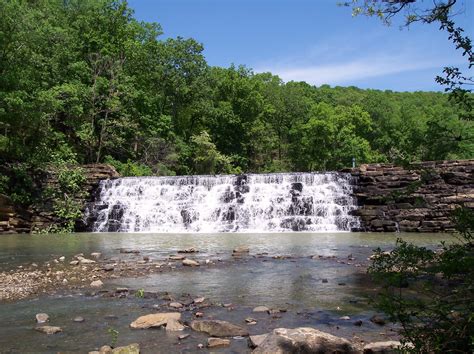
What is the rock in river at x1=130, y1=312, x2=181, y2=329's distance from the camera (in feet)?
17.9

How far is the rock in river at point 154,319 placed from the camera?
546cm

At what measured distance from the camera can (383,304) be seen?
9.96ft

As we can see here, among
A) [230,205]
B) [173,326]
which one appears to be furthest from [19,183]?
[173,326]

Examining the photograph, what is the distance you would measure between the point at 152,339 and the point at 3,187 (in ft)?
75.1

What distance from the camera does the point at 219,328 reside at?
5230 millimetres

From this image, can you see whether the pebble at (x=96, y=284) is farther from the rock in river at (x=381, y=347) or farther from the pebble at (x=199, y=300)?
the rock in river at (x=381, y=347)

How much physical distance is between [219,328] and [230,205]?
63.2 feet

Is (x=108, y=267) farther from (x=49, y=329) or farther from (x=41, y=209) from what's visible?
(x=41, y=209)

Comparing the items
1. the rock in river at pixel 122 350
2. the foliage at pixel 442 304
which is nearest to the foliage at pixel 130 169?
the rock in river at pixel 122 350

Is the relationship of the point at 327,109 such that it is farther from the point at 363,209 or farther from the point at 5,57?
the point at 5,57

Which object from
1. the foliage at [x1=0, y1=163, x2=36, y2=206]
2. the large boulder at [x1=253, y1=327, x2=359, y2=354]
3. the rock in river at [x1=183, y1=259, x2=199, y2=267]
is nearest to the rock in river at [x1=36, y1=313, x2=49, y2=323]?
the large boulder at [x1=253, y1=327, x2=359, y2=354]

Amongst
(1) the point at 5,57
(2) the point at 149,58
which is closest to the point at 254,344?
(1) the point at 5,57

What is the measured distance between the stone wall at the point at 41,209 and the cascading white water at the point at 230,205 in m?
1.69

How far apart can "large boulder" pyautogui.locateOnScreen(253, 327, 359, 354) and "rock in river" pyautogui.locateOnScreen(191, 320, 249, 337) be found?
2.58 feet
